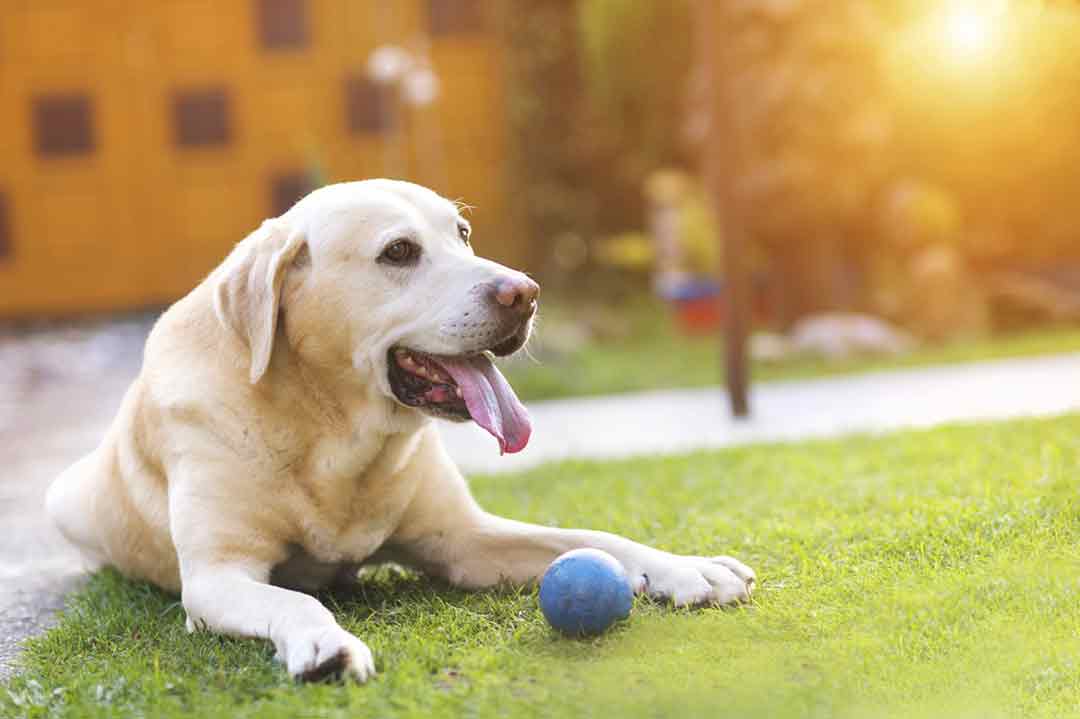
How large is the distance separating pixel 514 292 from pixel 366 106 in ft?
33.6

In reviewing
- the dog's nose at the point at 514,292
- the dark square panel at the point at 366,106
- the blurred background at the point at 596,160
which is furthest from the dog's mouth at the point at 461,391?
the dark square panel at the point at 366,106

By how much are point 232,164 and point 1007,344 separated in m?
7.70

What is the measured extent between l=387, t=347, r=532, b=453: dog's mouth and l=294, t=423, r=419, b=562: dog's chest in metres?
0.15

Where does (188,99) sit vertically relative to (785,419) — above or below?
above

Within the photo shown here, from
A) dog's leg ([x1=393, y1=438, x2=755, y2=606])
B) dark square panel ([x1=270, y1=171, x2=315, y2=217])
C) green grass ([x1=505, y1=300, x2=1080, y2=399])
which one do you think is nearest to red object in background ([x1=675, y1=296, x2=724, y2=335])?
green grass ([x1=505, y1=300, x2=1080, y2=399])

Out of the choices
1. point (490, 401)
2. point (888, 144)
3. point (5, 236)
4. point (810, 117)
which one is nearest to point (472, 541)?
point (490, 401)

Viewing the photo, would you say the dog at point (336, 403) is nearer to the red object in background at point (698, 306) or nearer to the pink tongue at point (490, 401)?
the pink tongue at point (490, 401)

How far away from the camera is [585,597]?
99.6 inches

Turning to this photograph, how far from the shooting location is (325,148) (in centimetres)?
1264

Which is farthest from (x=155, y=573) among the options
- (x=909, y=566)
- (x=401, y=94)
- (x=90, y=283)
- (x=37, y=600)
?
(x=90, y=283)

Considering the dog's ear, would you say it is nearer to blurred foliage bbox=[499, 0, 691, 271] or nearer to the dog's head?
the dog's head

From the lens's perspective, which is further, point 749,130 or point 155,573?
point 749,130

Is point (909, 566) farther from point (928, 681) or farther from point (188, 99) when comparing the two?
point (188, 99)

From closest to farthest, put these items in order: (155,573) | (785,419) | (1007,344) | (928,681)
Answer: (928,681), (155,573), (785,419), (1007,344)
